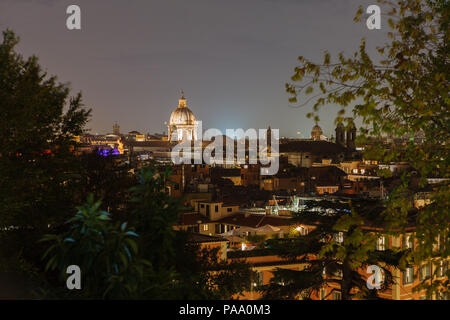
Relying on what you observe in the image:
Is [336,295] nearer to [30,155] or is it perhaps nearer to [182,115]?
[30,155]

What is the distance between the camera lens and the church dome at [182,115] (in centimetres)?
14638

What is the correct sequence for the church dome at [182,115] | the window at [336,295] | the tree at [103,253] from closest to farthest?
the tree at [103,253] → the window at [336,295] → the church dome at [182,115]

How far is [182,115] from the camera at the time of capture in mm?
146875

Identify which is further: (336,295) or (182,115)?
(182,115)

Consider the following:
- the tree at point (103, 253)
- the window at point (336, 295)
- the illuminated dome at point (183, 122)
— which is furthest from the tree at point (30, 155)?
the illuminated dome at point (183, 122)

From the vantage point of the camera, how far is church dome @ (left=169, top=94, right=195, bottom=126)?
5763 inches

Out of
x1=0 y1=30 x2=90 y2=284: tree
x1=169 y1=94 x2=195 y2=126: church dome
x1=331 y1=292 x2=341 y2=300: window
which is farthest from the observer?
x1=169 y1=94 x2=195 y2=126: church dome

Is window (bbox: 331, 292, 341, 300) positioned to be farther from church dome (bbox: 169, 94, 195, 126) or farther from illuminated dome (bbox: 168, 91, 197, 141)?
church dome (bbox: 169, 94, 195, 126)

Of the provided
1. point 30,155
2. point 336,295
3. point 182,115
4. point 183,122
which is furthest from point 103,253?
point 182,115

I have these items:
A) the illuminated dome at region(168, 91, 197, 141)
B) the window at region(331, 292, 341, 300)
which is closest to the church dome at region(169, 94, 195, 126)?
the illuminated dome at region(168, 91, 197, 141)

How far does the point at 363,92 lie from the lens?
5.10 metres

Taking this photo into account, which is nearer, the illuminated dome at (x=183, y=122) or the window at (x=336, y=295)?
the window at (x=336, y=295)

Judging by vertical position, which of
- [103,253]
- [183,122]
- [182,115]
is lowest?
[103,253]

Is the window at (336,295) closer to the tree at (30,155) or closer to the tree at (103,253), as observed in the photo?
the tree at (30,155)
